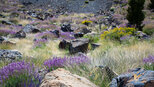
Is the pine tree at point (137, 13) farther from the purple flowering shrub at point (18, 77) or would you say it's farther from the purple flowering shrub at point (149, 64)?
the purple flowering shrub at point (18, 77)

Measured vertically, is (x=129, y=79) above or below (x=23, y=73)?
above

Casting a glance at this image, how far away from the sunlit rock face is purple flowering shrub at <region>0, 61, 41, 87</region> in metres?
29.5

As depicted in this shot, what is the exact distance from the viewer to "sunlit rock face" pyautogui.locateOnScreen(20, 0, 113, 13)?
104ft

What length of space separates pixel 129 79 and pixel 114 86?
0.63 feet

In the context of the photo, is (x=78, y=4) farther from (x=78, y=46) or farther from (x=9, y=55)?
(x=9, y=55)

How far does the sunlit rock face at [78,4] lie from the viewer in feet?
104

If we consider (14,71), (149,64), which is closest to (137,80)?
(149,64)

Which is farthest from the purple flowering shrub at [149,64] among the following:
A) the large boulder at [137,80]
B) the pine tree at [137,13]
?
the pine tree at [137,13]

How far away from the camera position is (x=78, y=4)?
116ft

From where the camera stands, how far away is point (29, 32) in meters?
12.1

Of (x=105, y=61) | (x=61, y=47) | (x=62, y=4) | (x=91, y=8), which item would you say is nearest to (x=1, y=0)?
(x=62, y=4)

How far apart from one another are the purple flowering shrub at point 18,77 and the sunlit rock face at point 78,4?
29473mm

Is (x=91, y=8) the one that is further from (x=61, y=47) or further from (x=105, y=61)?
(x=105, y=61)

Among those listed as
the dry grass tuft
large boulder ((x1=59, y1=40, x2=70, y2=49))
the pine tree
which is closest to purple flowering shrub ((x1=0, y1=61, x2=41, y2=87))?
the dry grass tuft
